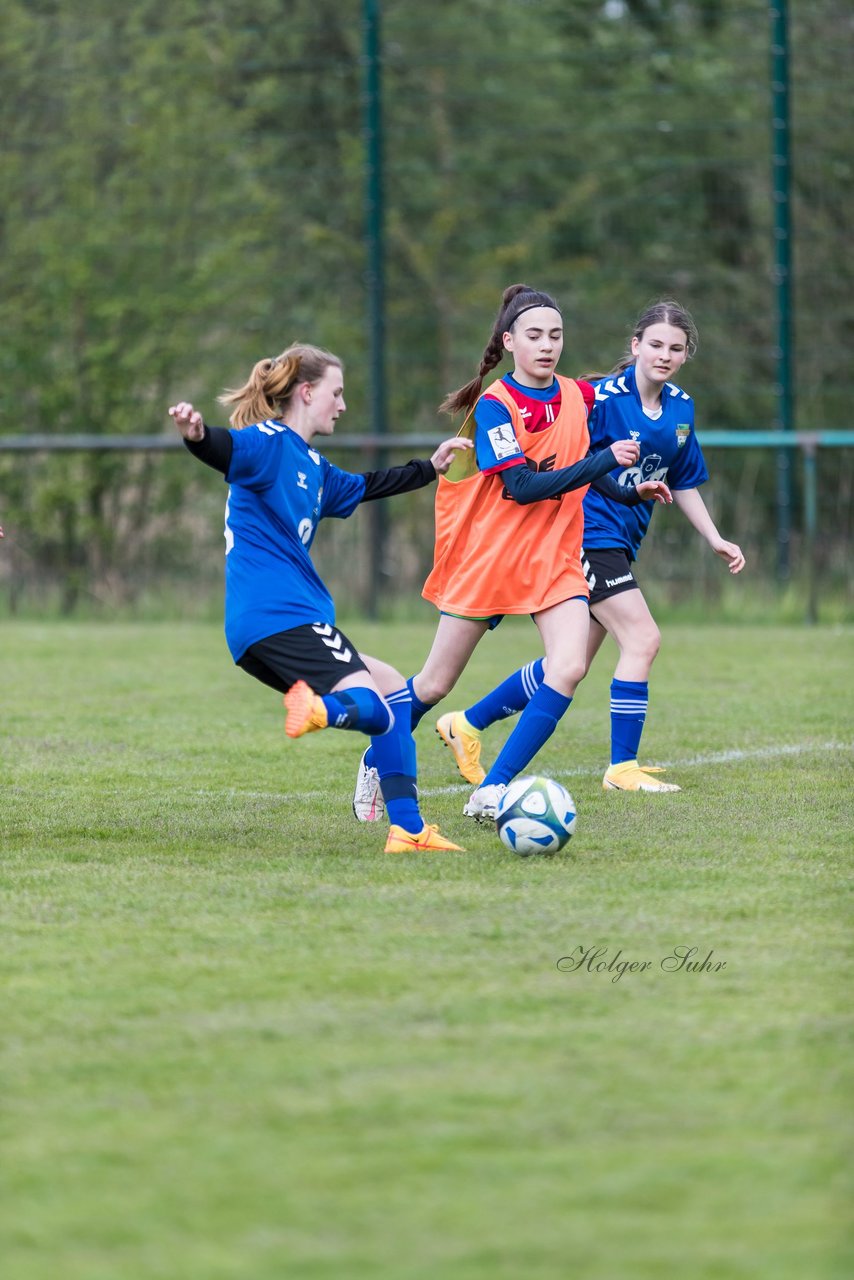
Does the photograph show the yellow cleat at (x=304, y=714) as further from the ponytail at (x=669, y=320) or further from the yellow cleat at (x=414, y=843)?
the ponytail at (x=669, y=320)

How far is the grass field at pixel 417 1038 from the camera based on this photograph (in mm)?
2604

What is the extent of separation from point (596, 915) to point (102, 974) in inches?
46.7

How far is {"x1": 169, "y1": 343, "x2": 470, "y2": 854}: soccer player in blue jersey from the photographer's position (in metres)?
5.17

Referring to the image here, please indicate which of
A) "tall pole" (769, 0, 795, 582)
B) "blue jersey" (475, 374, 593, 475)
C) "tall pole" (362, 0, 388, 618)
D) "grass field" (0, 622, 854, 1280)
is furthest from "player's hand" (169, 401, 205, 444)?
"tall pole" (769, 0, 795, 582)

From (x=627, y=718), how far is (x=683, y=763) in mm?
481

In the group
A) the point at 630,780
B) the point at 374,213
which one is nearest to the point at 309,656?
the point at 630,780

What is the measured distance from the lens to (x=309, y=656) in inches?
207

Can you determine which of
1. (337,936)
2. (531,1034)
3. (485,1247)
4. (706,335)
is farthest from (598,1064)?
(706,335)

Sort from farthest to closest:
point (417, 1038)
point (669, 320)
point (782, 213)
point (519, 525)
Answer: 1. point (782, 213)
2. point (669, 320)
3. point (519, 525)
4. point (417, 1038)

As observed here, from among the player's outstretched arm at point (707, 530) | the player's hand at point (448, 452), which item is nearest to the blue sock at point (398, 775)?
the player's hand at point (448, 452)

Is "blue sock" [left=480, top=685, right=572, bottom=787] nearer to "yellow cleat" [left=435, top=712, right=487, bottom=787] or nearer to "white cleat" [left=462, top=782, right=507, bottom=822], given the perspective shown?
"white cleat" [left=462, top=782, right=507, bottom=822]

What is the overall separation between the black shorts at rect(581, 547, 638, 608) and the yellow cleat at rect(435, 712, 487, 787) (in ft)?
2.10

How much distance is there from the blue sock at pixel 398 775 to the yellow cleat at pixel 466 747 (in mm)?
1208

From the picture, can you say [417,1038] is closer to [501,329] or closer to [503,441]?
[503,441]
